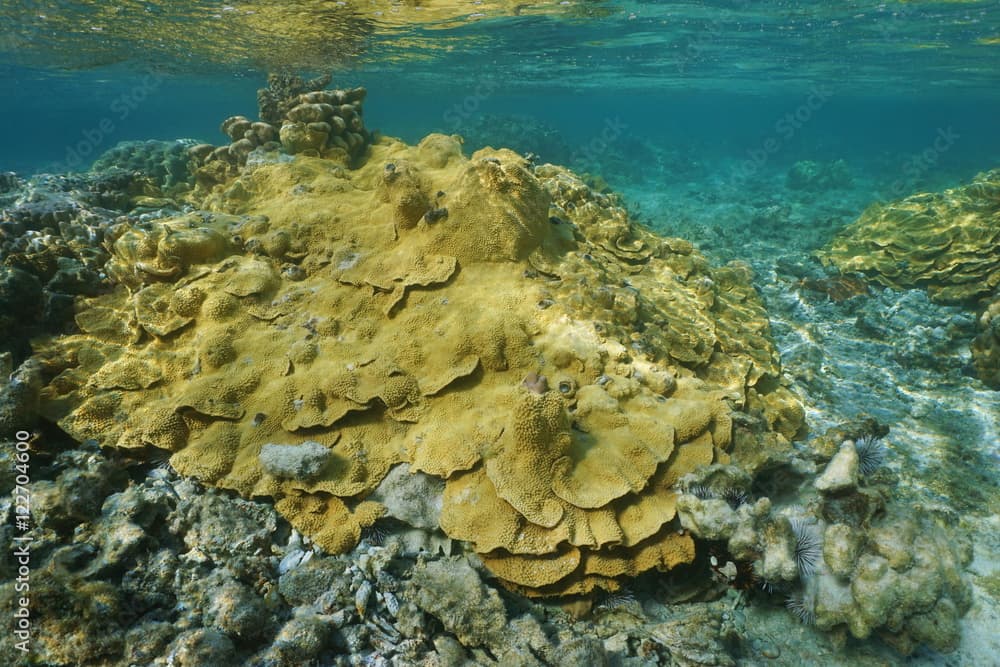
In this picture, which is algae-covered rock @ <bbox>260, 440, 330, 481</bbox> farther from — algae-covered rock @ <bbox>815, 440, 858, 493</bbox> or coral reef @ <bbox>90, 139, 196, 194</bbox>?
coral reef @ <bbox>90, 139, 196, 194</bbox>

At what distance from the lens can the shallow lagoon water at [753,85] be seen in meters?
5.89

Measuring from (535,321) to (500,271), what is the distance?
96 cm

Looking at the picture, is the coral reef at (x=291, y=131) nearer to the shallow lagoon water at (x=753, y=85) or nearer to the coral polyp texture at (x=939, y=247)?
the shallow lagoon water at (x=753, y=85)

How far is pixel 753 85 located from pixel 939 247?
4792cm

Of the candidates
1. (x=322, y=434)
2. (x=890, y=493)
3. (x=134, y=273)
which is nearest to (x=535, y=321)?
(x=322, y=434)

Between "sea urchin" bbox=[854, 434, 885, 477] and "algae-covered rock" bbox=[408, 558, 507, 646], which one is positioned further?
"sea urchin" bbox=[854, 434, 885, 477]

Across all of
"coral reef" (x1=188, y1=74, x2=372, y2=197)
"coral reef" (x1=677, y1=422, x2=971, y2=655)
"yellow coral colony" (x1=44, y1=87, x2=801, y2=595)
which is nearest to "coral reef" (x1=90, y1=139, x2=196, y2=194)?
"coral reef" (x1=188, y1=74, x2=372, y2=197)

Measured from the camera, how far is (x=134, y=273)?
6059 millimetres

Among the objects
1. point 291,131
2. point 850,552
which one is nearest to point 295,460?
point 850,552

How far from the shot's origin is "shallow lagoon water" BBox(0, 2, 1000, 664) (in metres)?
5.89

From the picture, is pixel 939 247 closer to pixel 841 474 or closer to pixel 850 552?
pixel 841 474

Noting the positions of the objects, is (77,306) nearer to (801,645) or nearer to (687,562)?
(687,562)

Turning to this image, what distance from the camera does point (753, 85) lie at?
1938 inches

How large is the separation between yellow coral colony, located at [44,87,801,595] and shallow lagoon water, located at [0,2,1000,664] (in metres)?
1.07
